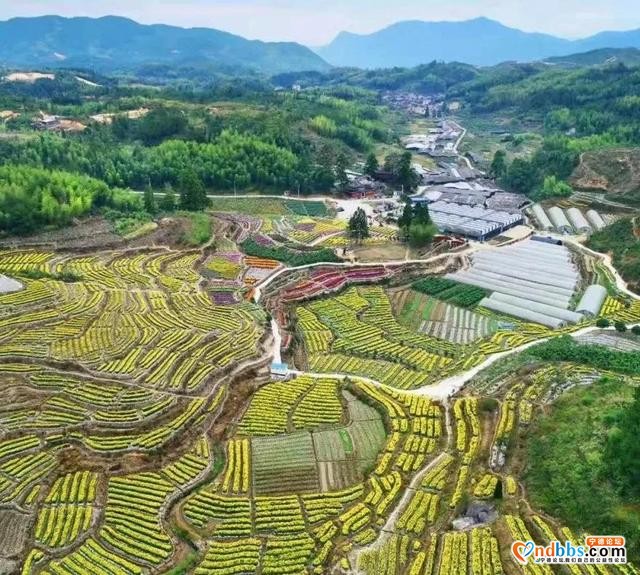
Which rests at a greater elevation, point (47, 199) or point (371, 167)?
point (47, 199)

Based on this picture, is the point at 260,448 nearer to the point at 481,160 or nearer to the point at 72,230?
the point at 72,230

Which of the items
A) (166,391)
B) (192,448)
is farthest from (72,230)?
(192,448)

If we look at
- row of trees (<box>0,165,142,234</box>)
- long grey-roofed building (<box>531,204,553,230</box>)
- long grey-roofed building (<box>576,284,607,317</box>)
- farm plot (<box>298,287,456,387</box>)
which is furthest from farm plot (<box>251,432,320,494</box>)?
long grey-roofed building (<box>531,204,553,230</box>)

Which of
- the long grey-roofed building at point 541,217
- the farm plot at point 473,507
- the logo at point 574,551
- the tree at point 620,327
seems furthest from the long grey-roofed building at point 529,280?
the logo at point 574,551

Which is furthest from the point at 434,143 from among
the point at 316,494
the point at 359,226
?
the point at 316,494

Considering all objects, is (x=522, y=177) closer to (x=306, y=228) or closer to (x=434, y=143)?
(x=434, y=143)

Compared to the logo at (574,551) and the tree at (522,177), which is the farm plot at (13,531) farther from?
the tree at (522,177)

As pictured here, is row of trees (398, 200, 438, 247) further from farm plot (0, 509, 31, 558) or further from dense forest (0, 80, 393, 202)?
farm plot (0, 509, 31, 558)
